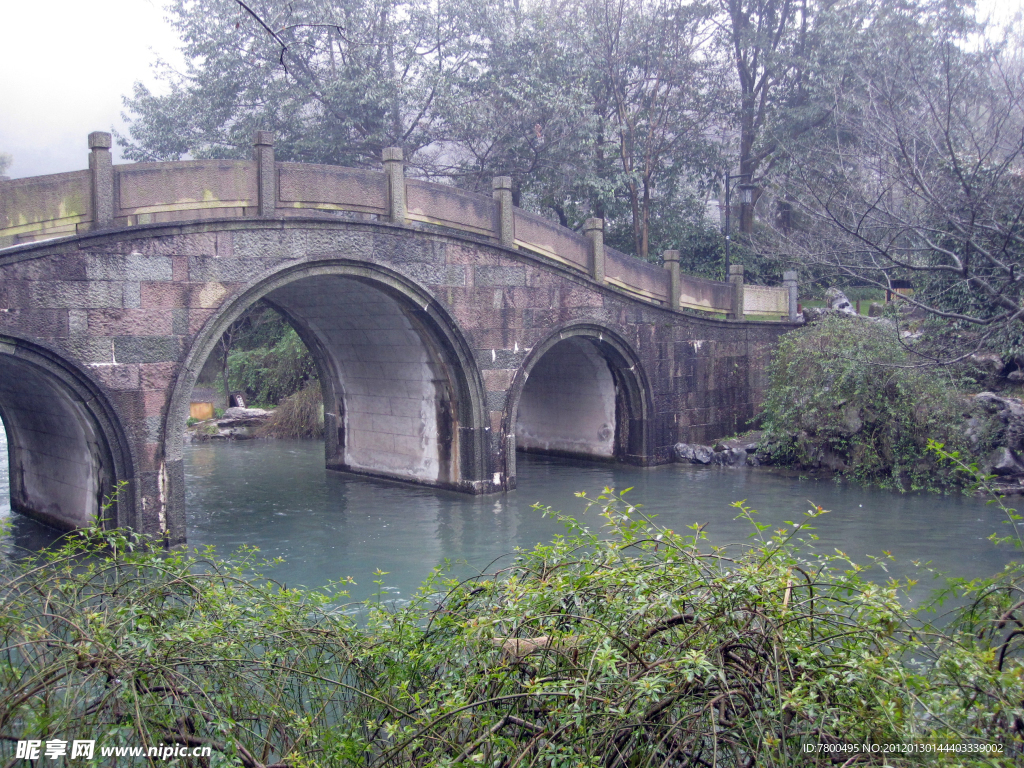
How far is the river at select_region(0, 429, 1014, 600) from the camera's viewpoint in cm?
873

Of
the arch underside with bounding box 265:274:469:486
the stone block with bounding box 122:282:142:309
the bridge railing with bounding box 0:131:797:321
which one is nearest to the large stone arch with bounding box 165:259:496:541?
the arch underside with bounding box 265:274:469:486

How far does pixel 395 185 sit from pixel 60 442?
4.87m

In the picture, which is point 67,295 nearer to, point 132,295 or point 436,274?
point 132,295

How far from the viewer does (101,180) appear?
823 cm

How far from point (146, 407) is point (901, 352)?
32.9ft

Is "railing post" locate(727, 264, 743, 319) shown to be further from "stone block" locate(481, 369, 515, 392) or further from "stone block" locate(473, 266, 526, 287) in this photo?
"stone block" locate(481, 369, 515, 392)

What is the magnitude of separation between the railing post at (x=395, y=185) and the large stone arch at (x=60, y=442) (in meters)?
4.10

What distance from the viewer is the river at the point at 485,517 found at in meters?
8.73

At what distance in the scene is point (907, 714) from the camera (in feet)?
8.56

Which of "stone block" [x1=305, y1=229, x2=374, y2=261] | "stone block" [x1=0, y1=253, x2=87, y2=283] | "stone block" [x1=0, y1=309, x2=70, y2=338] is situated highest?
"stone block" [x1=305, y1=229, x2=374, y2=261]

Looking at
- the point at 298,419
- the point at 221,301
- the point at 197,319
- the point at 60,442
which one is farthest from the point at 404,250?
the point at 298,419

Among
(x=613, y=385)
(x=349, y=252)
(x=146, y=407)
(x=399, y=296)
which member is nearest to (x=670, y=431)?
(x=613, y=385)

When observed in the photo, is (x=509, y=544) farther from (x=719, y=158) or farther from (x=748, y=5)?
(x=748, y=5)

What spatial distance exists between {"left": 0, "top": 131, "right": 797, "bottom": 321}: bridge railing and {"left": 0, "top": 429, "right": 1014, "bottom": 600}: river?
3431mm
